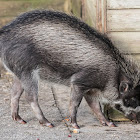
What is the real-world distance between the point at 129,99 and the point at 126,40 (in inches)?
34.7

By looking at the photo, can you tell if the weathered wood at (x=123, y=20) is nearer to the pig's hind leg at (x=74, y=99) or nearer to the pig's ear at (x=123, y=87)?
the pig's ear at (x=123, y=87)

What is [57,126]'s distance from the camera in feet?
19.7

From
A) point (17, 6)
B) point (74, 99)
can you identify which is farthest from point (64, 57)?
point (17, 6)

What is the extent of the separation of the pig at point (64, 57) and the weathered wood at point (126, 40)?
10.1 inches

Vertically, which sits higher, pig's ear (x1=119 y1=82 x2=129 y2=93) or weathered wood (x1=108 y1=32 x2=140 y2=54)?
weathered wood (x1=108 y1=32 x2=140 y2=54)

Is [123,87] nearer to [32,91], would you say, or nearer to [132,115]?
[132,115]

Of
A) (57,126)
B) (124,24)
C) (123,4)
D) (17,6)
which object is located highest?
(123,4)

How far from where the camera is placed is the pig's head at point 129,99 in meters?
6.03

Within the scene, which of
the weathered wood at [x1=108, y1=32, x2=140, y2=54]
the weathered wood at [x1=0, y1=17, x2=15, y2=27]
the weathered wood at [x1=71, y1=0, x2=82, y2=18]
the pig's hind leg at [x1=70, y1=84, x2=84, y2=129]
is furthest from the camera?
the weathered wood at [x1=0, y1=17, x2=15, y2=27]

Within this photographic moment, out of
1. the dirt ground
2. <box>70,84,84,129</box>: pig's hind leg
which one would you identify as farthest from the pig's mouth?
<box>70,84,84,129</box>: pig's hind leg

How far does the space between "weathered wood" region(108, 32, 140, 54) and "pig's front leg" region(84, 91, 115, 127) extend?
813 mm

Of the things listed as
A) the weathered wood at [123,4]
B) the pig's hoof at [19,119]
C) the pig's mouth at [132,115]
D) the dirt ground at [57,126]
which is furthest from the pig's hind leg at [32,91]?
the weathered wood at [123,4]

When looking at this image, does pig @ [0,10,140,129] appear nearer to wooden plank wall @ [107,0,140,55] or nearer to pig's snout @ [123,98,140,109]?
pig's snout @ [123,98,140,109]

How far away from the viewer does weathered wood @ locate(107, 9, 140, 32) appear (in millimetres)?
6148
